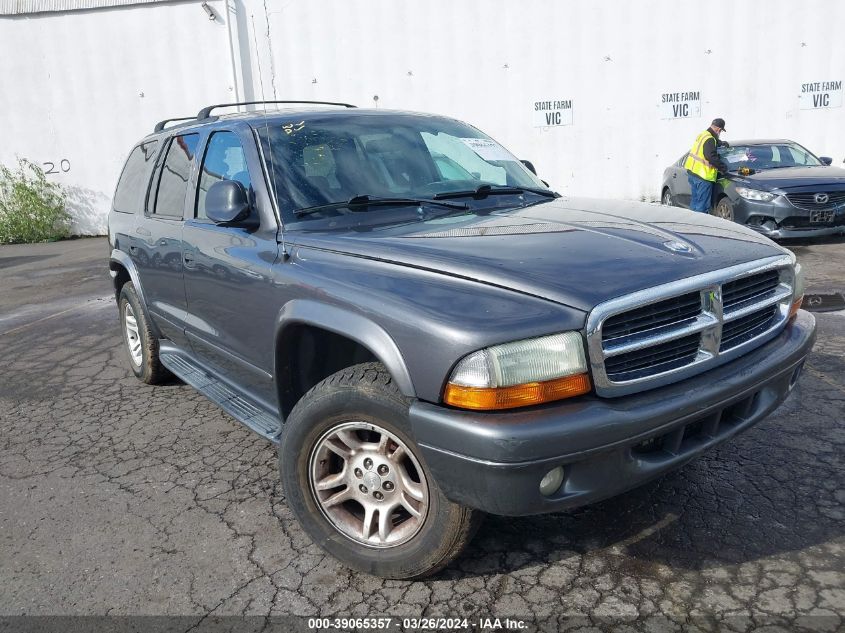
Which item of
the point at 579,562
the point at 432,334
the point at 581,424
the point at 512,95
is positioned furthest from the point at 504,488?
the point at 512,95

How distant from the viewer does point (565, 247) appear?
2.60 m

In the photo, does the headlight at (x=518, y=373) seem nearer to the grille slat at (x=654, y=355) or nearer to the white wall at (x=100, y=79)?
the grille slat at (x=654, y=355)

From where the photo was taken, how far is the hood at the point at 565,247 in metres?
2.34

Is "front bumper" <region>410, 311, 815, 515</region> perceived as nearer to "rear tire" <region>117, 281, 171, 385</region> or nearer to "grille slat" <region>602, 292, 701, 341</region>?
"grille slat" <region>602, 292, 701, 341</region>

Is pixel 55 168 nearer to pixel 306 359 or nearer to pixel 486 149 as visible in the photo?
pixel 486 149

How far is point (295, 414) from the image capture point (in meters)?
2.73

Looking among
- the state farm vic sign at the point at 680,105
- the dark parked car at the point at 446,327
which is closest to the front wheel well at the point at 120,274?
the dark parked car at the point at 446,327

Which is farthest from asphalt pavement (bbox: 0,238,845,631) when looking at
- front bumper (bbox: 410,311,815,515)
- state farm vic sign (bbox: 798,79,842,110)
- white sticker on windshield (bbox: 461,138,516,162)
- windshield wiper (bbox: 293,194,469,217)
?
state farm vic sign (bbox: 798,79,842,110)

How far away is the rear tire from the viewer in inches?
191

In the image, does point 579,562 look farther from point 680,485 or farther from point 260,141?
point 260,141

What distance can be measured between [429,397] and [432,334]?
21 cm

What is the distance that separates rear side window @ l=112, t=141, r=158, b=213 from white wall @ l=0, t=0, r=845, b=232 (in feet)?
32.0

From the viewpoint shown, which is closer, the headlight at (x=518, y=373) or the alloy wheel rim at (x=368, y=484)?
the headlight at (x=518, y=373)

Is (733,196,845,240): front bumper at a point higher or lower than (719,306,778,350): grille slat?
lower
